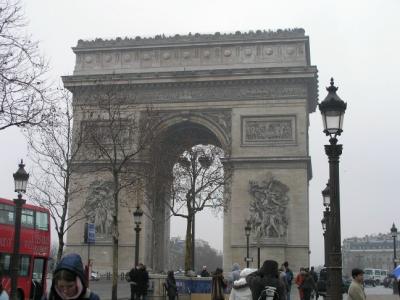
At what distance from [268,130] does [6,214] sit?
79.0ft

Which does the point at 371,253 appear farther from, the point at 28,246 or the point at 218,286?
the point at 218,286

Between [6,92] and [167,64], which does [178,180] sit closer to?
[167,64]

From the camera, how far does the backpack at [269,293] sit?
755 cm

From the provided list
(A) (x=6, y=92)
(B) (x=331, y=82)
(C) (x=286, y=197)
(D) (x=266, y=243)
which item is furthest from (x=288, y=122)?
(B) (x=331, y=82)

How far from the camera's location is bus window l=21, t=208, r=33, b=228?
21745 millimetres

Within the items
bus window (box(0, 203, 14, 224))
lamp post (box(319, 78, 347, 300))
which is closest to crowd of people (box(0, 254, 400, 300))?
lamp post (box(319, 78, 347, 300))

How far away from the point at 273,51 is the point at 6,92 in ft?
96.5

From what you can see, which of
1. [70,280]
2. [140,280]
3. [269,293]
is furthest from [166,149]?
[70,280]

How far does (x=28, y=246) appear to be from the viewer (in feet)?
72.7

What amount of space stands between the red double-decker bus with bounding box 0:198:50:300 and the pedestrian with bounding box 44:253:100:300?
56.2 ft

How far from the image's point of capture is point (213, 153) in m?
41.8

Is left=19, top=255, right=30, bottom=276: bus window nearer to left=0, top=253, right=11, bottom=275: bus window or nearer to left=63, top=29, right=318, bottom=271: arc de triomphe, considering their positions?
left=0, top=253, right=11, bottom=275: bus window

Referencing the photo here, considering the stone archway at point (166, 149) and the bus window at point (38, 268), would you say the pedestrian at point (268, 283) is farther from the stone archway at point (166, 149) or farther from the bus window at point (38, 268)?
the stone archway at point (166, 149)

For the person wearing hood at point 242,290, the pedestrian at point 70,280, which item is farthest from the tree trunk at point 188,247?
the pedestrian at point 70,280
